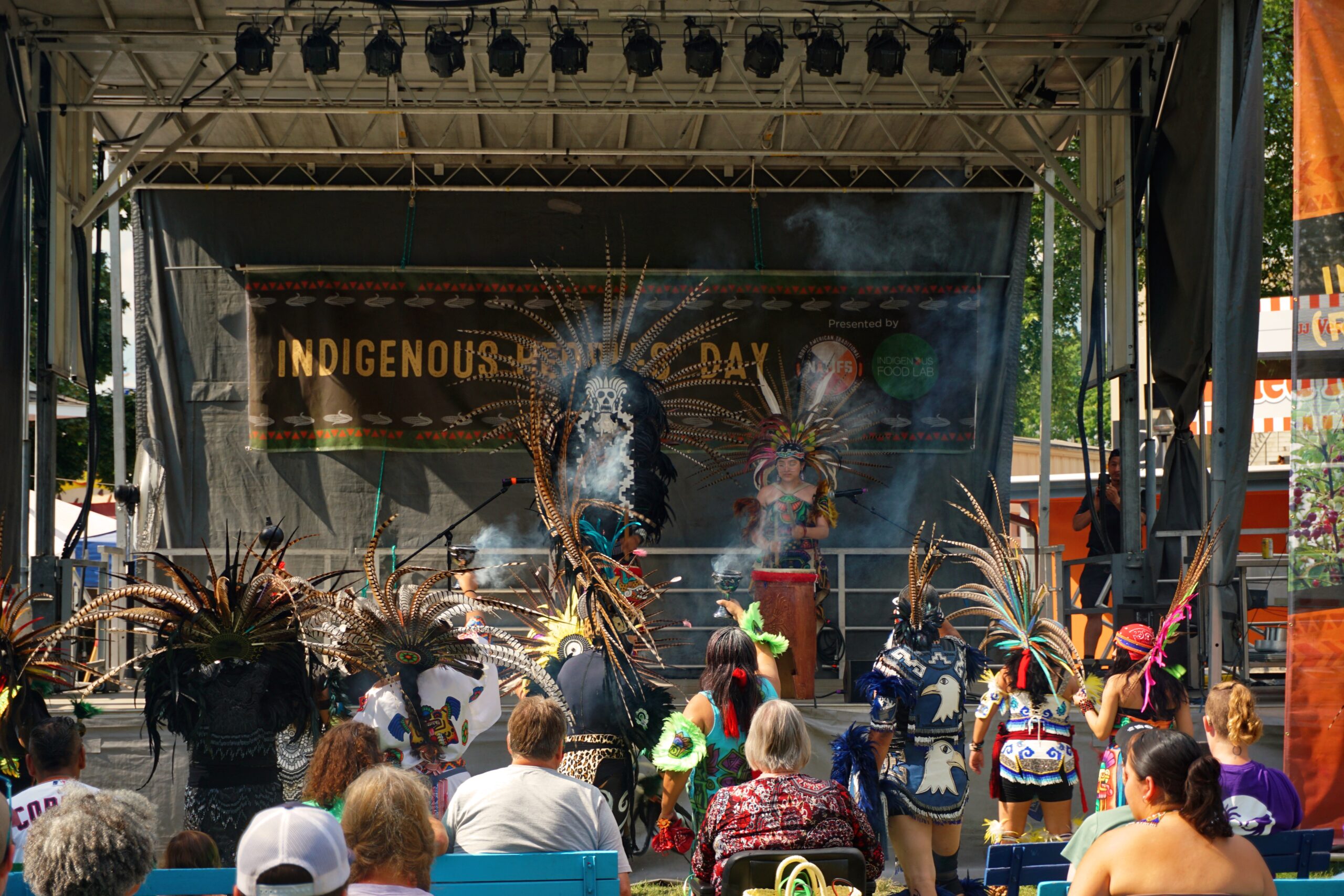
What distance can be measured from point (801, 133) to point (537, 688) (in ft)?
18.6

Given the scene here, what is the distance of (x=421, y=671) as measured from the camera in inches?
169

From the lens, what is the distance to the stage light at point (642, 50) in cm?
721

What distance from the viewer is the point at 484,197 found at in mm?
9648

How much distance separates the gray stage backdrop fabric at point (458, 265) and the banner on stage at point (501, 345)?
0.14 m

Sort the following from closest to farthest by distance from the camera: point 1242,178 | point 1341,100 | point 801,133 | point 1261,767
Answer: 1. point 1261,767
2. point 1341,100
3. point 1242,178
4. point 801,133

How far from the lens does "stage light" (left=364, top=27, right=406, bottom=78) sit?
7109mm

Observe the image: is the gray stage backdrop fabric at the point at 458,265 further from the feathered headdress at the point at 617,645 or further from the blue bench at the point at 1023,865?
the blue bench at the point at 1023,865

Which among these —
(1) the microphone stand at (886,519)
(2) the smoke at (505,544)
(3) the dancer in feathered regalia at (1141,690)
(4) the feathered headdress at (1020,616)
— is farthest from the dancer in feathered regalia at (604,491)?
(3) the dancer in feathered regalia at (1141,690)

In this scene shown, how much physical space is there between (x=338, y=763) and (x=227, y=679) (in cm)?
110

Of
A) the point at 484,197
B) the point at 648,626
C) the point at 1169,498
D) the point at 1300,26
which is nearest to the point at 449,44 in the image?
the point at 484,197

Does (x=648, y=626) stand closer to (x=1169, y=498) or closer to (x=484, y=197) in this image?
(x=1169, y=498)

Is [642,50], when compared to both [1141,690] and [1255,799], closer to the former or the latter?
[1141,690]

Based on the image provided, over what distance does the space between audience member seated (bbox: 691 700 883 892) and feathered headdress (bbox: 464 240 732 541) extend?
76.7 inches

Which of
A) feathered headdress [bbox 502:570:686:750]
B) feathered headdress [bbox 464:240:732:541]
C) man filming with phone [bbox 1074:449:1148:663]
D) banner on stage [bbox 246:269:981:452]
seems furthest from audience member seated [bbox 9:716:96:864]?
banner on stage [bbox 246:269:981:452]
